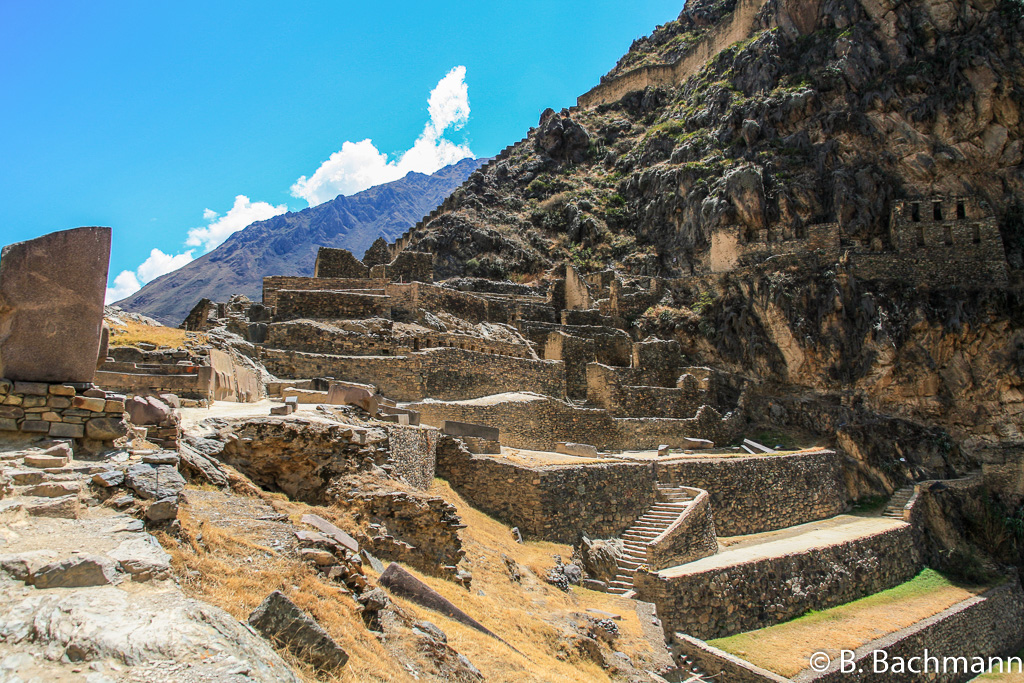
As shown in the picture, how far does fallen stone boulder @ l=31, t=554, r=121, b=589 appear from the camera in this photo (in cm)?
421

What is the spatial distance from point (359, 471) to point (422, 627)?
365cm

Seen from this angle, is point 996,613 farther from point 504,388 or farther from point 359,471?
point 359,471

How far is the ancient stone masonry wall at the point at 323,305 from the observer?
68.1ft

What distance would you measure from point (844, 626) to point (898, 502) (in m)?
8.61

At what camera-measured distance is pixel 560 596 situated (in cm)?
1220

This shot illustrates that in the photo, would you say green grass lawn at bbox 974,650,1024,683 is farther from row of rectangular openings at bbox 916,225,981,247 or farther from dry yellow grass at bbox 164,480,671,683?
row of rectangular openings at bbox 916,225,981,247

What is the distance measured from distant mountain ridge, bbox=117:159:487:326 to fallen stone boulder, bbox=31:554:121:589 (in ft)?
138

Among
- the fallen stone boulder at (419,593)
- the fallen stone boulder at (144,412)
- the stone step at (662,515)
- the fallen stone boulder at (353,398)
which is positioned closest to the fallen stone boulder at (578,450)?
the stone step at (662,515)

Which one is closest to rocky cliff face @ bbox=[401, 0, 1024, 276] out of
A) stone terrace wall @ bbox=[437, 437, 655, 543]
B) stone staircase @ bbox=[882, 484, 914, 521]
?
stone staircase @ bbox=[882, 484, 914, 521]

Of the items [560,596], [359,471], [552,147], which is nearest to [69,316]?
[359,471]

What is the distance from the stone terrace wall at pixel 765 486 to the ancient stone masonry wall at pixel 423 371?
21.1 feet

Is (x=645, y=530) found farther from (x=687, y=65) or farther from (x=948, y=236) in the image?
(x=687, y=65)

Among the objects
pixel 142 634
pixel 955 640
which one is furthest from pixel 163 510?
pixel 955 640

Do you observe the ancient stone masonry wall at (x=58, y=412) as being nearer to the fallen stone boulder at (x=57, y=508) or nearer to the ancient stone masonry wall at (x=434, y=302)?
Result: the fallen stone boulder at (x=57, y=508)
